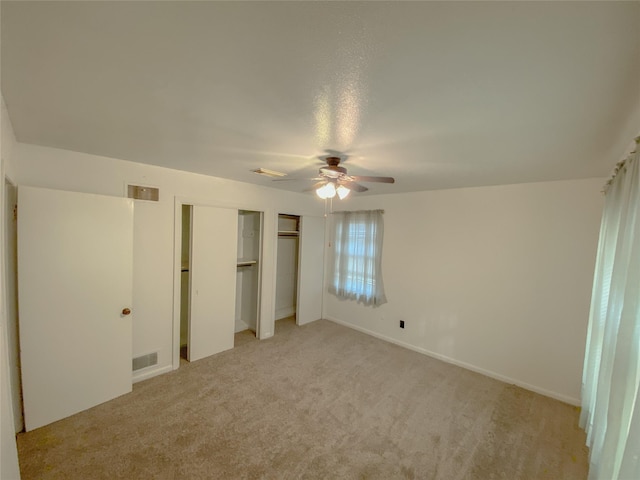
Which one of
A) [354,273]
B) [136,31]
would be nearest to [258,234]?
[354,273]

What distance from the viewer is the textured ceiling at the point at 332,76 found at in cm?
79

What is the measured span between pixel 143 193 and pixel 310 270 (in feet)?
9.07

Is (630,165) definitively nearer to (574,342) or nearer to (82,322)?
(574,342)

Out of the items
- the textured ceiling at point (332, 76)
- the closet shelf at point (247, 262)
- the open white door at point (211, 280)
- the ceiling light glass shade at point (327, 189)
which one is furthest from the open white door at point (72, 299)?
the ceiling light glass shade at point (327, 189)

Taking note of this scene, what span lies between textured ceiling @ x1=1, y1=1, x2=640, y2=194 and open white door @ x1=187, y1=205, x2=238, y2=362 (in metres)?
1.38

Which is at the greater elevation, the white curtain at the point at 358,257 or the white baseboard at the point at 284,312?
the white curtain at the point at 358,257

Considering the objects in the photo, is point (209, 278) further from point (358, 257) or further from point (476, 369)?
point (476, 369)

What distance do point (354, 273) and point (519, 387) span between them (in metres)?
2.56

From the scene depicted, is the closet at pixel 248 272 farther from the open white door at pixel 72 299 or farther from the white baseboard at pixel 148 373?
the open white door at pixel 72 299

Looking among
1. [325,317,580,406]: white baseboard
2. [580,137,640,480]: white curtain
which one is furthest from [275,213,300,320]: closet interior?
[580,137,640,480]: white curtain

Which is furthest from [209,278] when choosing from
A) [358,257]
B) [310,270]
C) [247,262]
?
[358,257]

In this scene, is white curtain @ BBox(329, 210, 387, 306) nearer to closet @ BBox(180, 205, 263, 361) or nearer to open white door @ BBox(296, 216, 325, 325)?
open white door @ BBox(296, 216, 325, 325)

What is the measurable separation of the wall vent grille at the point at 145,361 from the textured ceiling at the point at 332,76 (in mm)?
2223

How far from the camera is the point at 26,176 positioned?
214 cm
